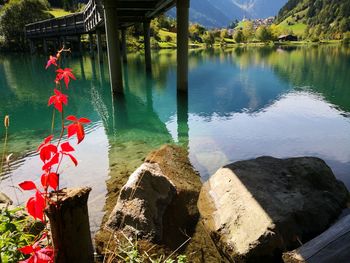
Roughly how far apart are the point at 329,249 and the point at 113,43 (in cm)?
1739

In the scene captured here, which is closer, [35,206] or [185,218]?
[35,206]

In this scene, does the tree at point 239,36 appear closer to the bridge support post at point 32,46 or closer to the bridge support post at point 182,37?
the bridge support post at point 32,46

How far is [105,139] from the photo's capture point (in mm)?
11664

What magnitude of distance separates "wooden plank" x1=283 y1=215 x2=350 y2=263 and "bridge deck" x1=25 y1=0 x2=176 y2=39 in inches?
739

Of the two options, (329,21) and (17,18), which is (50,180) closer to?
(17,18)

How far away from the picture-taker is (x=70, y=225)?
2.83m

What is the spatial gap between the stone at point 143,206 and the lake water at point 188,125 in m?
0.92

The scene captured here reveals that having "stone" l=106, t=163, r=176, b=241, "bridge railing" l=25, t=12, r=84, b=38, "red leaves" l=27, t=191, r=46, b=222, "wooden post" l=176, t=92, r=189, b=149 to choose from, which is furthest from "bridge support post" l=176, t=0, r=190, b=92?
"bridge railing" l=25, t=12, r=84, b=38

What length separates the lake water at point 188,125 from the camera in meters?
8.84

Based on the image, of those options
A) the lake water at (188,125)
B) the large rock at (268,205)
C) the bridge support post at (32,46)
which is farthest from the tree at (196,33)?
the large rock at (268,205)

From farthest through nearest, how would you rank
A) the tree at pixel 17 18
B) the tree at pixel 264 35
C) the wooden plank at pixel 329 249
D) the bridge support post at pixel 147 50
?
the tree at pixel 264 35
the tree at pixel 17 18
the bridge support post at pixel 147 50
the wooden plank at pixel 329 249

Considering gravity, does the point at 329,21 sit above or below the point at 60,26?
above

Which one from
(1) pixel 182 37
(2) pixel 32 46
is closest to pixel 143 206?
(1) pixel 182 37

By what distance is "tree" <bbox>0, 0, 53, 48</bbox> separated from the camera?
243 feet
